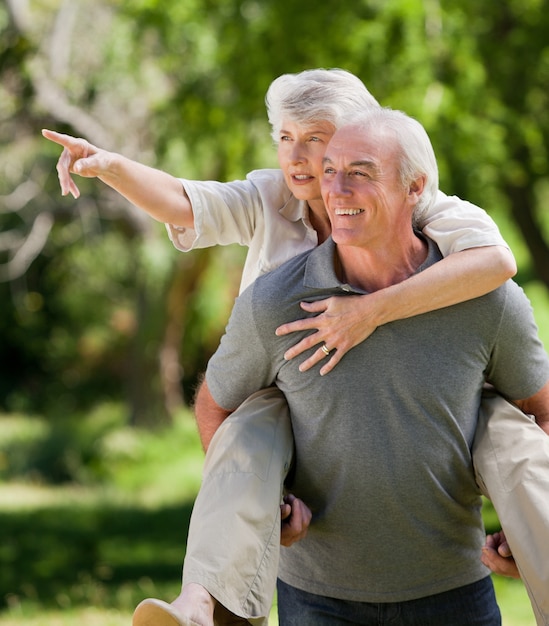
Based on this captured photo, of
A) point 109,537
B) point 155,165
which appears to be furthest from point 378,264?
point 155,165

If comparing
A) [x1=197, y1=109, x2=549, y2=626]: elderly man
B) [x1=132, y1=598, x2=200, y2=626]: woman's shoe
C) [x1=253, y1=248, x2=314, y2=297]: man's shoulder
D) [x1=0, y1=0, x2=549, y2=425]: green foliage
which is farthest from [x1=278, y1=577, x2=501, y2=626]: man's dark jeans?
[x1=0, y1=0, x2=549, y2=425]: green foliage

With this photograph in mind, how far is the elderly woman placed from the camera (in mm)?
2094

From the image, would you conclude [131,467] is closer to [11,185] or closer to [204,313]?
Result: [204,313]

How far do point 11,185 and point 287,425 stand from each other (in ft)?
39.0

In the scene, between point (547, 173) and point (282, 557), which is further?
point (547, 173)

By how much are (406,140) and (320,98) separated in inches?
12.5

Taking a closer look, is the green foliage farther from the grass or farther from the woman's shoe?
the woman's shoe

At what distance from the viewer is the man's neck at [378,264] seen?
2.21m

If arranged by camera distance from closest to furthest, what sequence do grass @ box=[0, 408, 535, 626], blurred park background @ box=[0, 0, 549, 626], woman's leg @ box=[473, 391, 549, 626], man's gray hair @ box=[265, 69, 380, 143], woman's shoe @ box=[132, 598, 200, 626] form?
woman's shoe @ box=[132, 598, 200, 626]
woman's leg @ box=[473, 391, 549, 626]
man's gray hair @ box=[265, 69, 380, 143]
grass @ box=[0, 408, 535, 626]
blurred park background @ box=[0, 0, 549, 626]

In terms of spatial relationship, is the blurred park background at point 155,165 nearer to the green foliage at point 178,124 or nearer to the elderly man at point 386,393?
the green foliage at point 178,124

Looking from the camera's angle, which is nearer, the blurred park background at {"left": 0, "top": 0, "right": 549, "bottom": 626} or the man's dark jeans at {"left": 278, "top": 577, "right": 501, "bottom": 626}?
the man's dark jeans at {"left": 278, "top": 577, "right": 501, "bottom": 626}

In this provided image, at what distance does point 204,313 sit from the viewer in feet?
40.6

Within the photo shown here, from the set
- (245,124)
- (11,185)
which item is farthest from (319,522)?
(11,185)

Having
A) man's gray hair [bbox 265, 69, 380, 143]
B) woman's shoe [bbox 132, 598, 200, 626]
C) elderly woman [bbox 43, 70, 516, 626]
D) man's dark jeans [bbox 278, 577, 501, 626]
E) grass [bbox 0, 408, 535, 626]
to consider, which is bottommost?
grass [bbox 0, 408, 535, 626]
